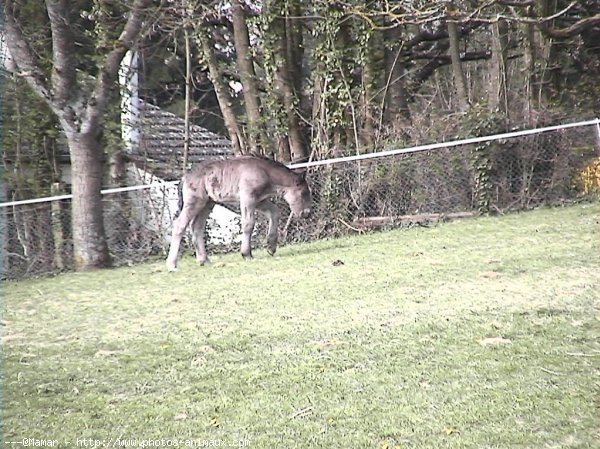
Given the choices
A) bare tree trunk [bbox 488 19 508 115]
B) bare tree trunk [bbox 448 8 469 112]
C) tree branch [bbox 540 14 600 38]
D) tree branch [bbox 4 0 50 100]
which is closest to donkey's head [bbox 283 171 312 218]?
tree branch [bbox 4 0 50 100]

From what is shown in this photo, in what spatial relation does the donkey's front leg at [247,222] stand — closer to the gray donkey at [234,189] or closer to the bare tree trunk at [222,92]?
the gray donkey at [234,189]

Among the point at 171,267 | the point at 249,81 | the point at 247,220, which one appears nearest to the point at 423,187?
the point at 249,81

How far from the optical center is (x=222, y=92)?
15.1m

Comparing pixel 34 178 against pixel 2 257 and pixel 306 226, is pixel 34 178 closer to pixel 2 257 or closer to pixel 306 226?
pixel 2 257

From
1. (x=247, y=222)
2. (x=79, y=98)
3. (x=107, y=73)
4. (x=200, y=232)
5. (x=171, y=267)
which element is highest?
(x=107, y=73)

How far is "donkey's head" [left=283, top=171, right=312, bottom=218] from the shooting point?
10453 millimetres

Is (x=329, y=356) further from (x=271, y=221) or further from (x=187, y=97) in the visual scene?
(x=187, y=97)

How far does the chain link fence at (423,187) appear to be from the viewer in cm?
1305

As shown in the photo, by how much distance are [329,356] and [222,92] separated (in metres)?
11.0

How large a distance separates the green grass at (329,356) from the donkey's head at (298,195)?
71.1 inches

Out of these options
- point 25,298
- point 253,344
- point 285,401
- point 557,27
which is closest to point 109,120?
point 25,298

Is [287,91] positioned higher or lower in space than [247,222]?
higher

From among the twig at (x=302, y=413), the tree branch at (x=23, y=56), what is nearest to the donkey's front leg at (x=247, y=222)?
the tree branch at (x=23, y=56)

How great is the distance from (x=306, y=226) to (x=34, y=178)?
203 inches
